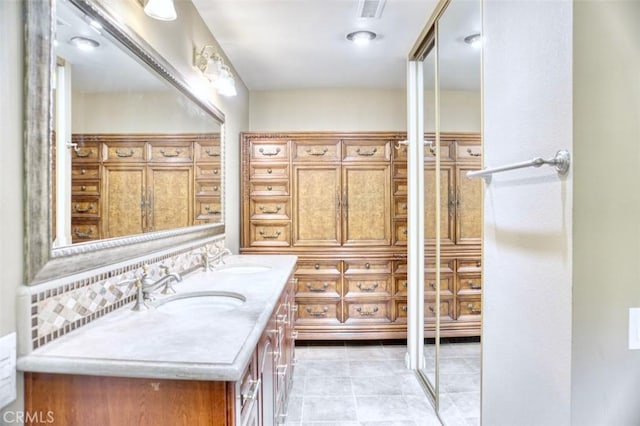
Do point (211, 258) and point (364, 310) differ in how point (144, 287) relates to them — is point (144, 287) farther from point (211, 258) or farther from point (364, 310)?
point (364, 310)

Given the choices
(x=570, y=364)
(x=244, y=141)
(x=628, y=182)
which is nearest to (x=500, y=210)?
(x=628, y=182)

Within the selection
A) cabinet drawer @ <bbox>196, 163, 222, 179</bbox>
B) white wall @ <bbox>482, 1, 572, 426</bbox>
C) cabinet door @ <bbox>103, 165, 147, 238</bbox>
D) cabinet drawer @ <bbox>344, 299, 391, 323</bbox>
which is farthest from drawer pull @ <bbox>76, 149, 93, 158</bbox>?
cabinet drawer @ <bbox>344, 299, 391, 323</bbox>

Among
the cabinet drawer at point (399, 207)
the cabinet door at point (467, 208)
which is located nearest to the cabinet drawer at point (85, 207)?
the cabinet door at point (467, 208)

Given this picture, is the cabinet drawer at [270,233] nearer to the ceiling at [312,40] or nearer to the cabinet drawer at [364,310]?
the cabinet drawer at [364,310]

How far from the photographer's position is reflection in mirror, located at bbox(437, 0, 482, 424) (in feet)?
6.08

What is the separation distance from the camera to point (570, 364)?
96cm

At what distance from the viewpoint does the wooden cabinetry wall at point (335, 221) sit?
3303 millimetres

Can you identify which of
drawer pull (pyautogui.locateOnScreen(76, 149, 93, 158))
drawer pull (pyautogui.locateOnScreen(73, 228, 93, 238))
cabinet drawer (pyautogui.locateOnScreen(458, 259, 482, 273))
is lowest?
cabinet drawer (pyautogui.locateOnScreen(458, 259, 482, 273))

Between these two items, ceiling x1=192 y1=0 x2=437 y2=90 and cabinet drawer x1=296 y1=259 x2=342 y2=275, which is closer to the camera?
ceiling x1=192 y1=0 x2=437 y2=90

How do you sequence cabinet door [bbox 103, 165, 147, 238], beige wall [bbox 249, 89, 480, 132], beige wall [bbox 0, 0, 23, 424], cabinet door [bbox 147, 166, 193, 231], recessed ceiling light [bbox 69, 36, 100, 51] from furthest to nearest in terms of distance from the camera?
1. beige wall [bbox 249, 89, 480, 132]
2. cabinet door [bbox 147, 166, 193, 231]
3. cabinet door [bbox 103, 165, 147, 238]
4. recessed ceiling light [bbox 69, 36, 100, 51]
5. beige wall [bbox 0, 0, 23, 424]

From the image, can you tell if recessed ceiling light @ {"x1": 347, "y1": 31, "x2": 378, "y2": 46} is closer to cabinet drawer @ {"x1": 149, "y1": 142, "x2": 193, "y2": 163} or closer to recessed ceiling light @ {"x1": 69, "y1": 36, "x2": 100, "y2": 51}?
cabinet drawer @ {"x1": 149, "y1": 142, "x2": 193, "y2": 163}

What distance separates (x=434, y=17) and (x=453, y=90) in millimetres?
538

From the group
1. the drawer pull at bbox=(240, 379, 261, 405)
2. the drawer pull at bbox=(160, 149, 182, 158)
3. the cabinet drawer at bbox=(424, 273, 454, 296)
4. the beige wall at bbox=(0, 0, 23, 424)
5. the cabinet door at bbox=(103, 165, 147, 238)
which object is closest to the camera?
the beige wall at bbox=(0, 0, 23, 424)

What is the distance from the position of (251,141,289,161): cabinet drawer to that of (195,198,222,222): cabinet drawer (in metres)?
0.81
